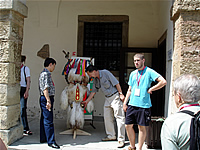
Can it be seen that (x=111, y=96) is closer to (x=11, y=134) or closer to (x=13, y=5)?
(x=11, y=134)

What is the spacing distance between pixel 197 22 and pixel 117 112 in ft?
6.68

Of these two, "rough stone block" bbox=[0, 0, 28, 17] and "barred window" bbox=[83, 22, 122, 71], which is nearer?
"rough stone block" bbox=[0, 0, 28, 17]

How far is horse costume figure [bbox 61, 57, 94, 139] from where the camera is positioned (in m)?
4.92

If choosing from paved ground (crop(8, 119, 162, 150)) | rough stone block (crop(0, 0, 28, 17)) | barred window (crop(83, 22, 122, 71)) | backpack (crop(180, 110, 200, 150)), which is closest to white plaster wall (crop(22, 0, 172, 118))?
barred window (crop(83, 22, 122, 71))

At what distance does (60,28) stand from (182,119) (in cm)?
595

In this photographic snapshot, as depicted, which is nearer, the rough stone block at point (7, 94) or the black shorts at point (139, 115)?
the black shorts at point (139, 115)

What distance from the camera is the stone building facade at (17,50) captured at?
3658 millimetres

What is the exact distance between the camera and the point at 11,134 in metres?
4.21

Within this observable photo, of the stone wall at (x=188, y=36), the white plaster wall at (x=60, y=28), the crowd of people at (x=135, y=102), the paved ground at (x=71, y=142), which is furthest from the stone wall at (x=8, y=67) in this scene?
the stone wall at (x=188, y=36)

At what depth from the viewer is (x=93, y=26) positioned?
708 centimetres

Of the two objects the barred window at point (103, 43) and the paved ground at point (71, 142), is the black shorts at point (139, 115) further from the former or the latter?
the barred window at point (103, 43)

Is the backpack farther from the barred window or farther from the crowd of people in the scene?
the barred window

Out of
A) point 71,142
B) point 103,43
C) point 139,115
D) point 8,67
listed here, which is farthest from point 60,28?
point 139,115

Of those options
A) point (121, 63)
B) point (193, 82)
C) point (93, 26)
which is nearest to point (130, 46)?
point (121, 63)
